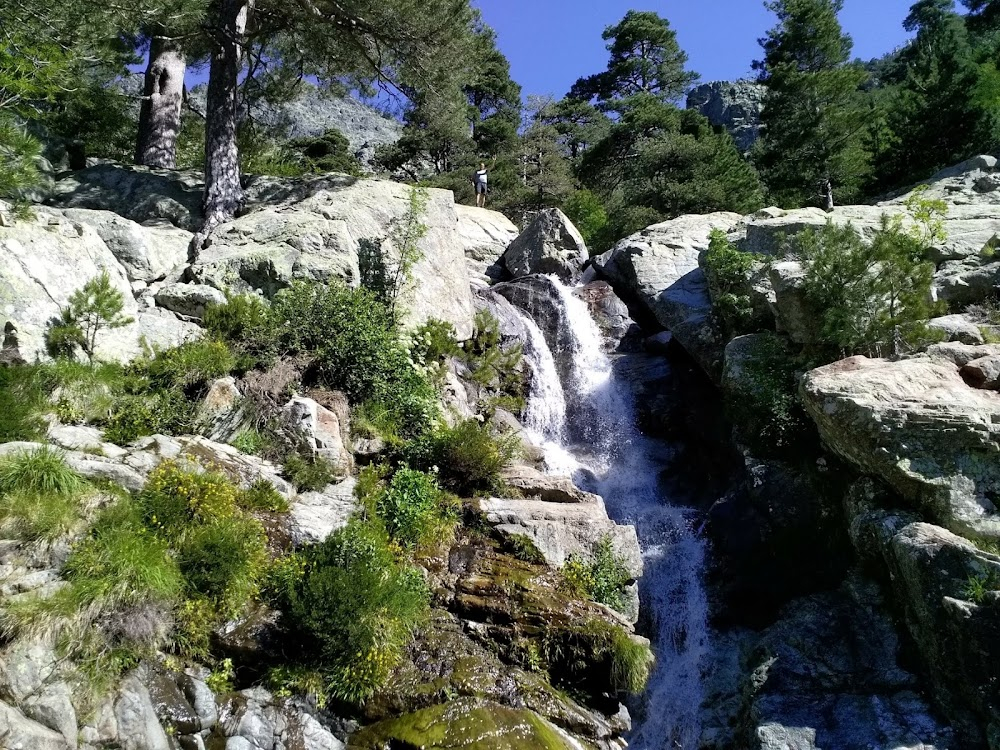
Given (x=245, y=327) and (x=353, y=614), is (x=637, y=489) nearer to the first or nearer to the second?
(x=353, y=614)

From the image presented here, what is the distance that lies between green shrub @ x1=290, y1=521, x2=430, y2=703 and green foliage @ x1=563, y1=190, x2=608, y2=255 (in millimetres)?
18281

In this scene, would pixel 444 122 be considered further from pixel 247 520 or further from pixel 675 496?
pixel 247 520

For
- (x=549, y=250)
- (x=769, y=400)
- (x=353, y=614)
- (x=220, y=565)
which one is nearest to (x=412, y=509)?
(x=353, y=614)

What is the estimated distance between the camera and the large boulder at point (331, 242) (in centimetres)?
1172

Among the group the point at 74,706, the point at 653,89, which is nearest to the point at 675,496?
the point at 74,706

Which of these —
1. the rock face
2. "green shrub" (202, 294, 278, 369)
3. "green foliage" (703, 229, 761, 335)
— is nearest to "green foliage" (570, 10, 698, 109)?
the rock face

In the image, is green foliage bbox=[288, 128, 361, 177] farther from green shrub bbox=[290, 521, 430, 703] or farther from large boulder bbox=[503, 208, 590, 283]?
green shrub bbox=[290, 521, 430, 703]

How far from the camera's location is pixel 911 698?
24.3ft

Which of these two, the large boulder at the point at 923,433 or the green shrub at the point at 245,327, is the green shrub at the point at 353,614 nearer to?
the green shrub at the point at 245,327

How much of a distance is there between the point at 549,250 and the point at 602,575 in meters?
12.1

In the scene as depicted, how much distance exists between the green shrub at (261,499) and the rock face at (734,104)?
55.6m

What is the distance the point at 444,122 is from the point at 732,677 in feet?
44.5

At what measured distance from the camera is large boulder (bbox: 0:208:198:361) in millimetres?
8805

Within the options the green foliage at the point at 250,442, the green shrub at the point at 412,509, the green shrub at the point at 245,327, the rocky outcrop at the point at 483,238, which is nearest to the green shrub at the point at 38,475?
the green foliage at the point at 250,442
